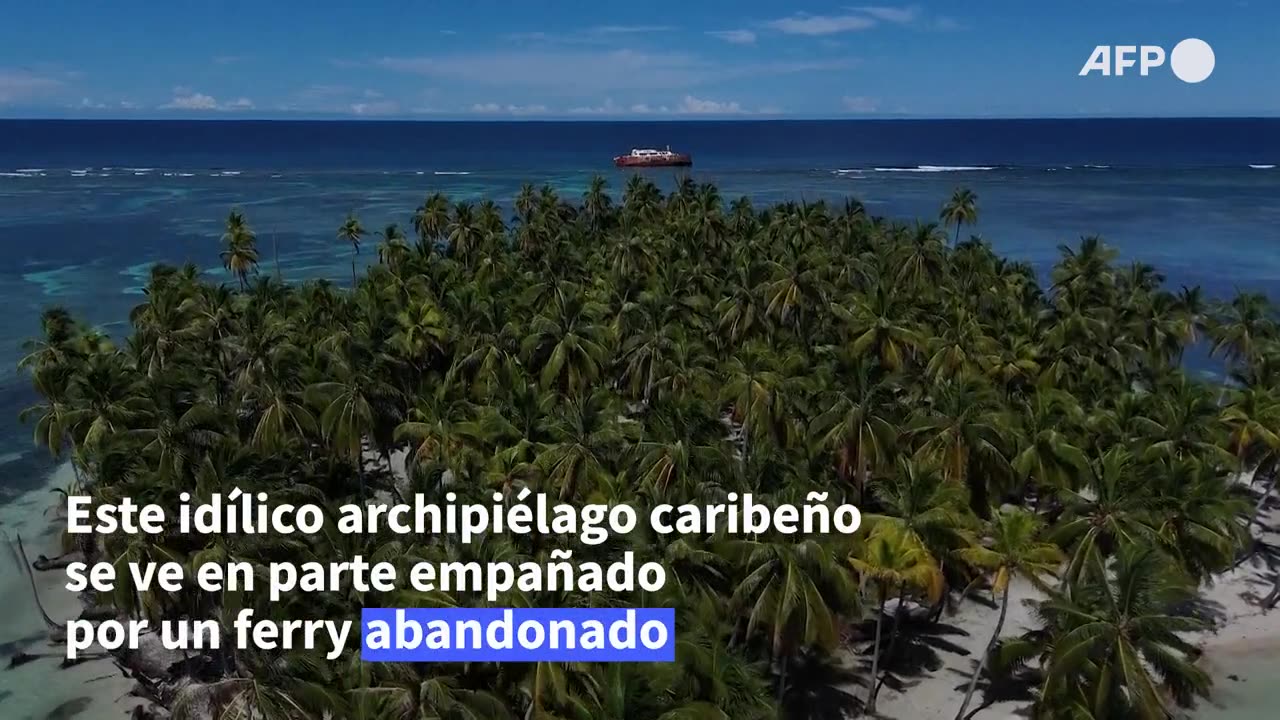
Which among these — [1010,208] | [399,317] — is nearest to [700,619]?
[399,317]

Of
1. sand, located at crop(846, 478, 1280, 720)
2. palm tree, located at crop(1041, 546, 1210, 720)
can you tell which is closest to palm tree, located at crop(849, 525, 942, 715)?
palm tree, located at crop(1041, 546, 1210, 720)

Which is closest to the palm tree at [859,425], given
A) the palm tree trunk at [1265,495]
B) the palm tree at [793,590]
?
the palm tree at [793,590]

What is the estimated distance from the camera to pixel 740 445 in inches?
2131

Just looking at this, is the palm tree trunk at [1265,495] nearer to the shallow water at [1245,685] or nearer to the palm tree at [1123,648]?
the shallow water at [1245,685]

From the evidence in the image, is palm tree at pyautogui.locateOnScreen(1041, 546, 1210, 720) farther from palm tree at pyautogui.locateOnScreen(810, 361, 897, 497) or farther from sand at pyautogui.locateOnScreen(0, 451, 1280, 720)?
palm tree at pyautogui.locateOnScreen(810, 361, 897, 497)

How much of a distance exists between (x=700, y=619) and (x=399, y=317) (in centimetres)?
3131

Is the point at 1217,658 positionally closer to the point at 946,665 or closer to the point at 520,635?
the point at 946,665

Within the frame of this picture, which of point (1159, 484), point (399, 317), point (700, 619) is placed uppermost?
point (399, 317)

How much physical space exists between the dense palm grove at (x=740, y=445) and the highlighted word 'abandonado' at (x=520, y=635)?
0.43 m

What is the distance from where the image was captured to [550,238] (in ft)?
269

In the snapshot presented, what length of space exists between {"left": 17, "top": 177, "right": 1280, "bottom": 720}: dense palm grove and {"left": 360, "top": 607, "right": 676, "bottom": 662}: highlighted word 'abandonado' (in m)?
0.43

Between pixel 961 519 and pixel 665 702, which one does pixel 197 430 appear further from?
pixel 961 519

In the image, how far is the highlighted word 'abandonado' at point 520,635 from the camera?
24.5m

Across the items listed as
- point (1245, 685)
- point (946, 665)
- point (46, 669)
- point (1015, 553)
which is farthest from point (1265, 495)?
point (46, 669)
